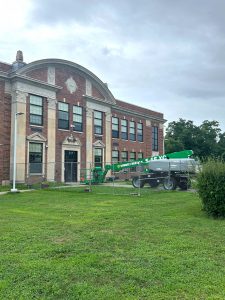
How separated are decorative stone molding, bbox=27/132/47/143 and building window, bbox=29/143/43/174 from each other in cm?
42

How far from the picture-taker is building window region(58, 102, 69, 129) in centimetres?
2885

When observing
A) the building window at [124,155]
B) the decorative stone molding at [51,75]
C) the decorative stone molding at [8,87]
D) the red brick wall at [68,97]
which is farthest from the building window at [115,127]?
the decorative stone molding at [8,87]

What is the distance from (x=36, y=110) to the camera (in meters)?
26.8

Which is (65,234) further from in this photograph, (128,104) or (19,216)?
(128,104)

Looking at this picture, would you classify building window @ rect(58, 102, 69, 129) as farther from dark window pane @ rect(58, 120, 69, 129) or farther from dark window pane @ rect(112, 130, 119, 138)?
dark window pane @ rect(112, 130, 119, 138)

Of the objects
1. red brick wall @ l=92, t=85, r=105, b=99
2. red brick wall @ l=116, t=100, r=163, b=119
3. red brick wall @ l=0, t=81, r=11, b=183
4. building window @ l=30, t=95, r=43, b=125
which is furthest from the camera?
red brick wall @ l=116, t=100, r=163, b=119

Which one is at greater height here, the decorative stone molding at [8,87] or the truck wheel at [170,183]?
the decorative stone molding at [8,87]

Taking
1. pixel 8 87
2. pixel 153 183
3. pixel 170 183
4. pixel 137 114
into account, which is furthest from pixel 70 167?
pixel 137 114

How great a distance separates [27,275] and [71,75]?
87.5 feet

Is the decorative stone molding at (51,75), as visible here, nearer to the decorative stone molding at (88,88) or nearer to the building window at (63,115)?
the building window at (63,115)

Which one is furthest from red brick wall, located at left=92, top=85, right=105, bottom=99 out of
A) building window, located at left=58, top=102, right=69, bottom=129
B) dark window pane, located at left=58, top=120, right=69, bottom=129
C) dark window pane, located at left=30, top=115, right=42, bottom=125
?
dark window pane, located at left=30, top=115, right=42, bottom=125

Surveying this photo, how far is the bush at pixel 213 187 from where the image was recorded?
10.1 meters

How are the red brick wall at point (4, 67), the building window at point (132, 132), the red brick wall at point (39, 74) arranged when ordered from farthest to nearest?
the building window at point (132, 132) → the red brick wall at point (39, 74) → the red brick wall at point (4, 67)

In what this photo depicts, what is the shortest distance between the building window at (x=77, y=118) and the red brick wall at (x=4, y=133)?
6.53 metres
